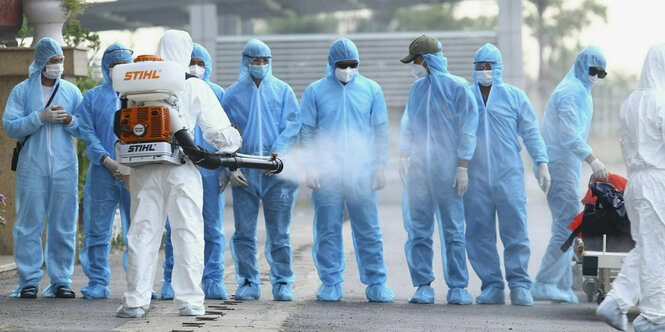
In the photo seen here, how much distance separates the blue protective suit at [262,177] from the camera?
8.60 m

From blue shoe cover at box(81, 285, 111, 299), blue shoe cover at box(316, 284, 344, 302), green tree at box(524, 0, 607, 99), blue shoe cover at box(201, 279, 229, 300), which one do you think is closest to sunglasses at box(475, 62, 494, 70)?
blue shoe cover at box(316, 284, 344, 302)

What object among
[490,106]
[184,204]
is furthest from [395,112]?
[184,204]

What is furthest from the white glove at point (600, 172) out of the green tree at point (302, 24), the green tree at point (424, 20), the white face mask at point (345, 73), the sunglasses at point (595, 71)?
the green tree at point (302, 24)

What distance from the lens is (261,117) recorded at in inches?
339

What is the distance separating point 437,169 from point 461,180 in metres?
0.23

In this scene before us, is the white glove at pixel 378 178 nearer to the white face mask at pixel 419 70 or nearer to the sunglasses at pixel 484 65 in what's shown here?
the white face mask at pixel 419 70

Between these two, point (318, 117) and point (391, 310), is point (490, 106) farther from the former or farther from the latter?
point (391, 310)

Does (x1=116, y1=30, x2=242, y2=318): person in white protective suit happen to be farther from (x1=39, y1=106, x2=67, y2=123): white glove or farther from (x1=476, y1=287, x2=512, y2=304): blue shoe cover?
(x1=476, y1=287, x2=512, y2=304): blue shoe cover

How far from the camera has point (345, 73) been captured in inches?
340

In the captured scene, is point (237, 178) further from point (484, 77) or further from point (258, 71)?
point (484, 77)

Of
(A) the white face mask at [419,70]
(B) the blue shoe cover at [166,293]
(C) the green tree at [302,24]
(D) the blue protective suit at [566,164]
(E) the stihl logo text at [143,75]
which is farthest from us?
(C) the green tree at [302,24]

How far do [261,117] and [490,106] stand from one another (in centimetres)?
193

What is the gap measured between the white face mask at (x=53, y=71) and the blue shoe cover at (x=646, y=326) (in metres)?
4.92

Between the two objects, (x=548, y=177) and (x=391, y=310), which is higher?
(x=548, y=177)
